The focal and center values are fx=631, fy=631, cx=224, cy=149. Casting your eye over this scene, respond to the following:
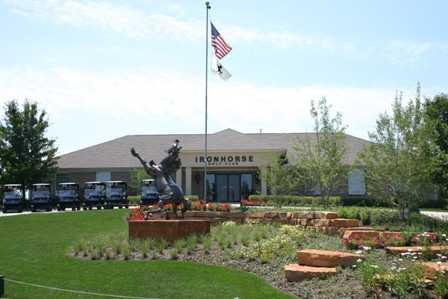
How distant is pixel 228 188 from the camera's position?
49344mm

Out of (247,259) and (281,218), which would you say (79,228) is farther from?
(247,259)

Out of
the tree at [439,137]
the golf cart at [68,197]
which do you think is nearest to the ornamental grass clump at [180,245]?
the tree at [439,137]

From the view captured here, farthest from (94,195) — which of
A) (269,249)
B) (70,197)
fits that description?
(269,249)

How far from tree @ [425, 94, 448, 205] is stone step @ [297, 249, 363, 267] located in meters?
11.1

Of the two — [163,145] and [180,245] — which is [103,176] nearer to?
[163,145]

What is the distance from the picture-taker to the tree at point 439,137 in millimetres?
22328

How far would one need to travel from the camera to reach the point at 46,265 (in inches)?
546

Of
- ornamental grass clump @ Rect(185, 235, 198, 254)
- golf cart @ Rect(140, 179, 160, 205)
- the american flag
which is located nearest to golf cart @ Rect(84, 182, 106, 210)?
golf cart @ Rect(140, 179, 160, 205)

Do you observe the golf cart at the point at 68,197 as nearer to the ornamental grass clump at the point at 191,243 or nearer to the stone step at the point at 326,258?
the ornamental grass clump at the point at 191,243

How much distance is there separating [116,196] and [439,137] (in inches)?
782

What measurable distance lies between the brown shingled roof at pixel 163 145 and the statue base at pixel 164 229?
29.9 metres

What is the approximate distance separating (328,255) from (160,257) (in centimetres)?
464

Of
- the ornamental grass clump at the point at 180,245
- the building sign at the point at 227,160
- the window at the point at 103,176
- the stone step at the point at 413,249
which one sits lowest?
the ornamental grass clump at the point at 180,245

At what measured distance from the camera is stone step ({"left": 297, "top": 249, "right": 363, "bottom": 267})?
1108cm
